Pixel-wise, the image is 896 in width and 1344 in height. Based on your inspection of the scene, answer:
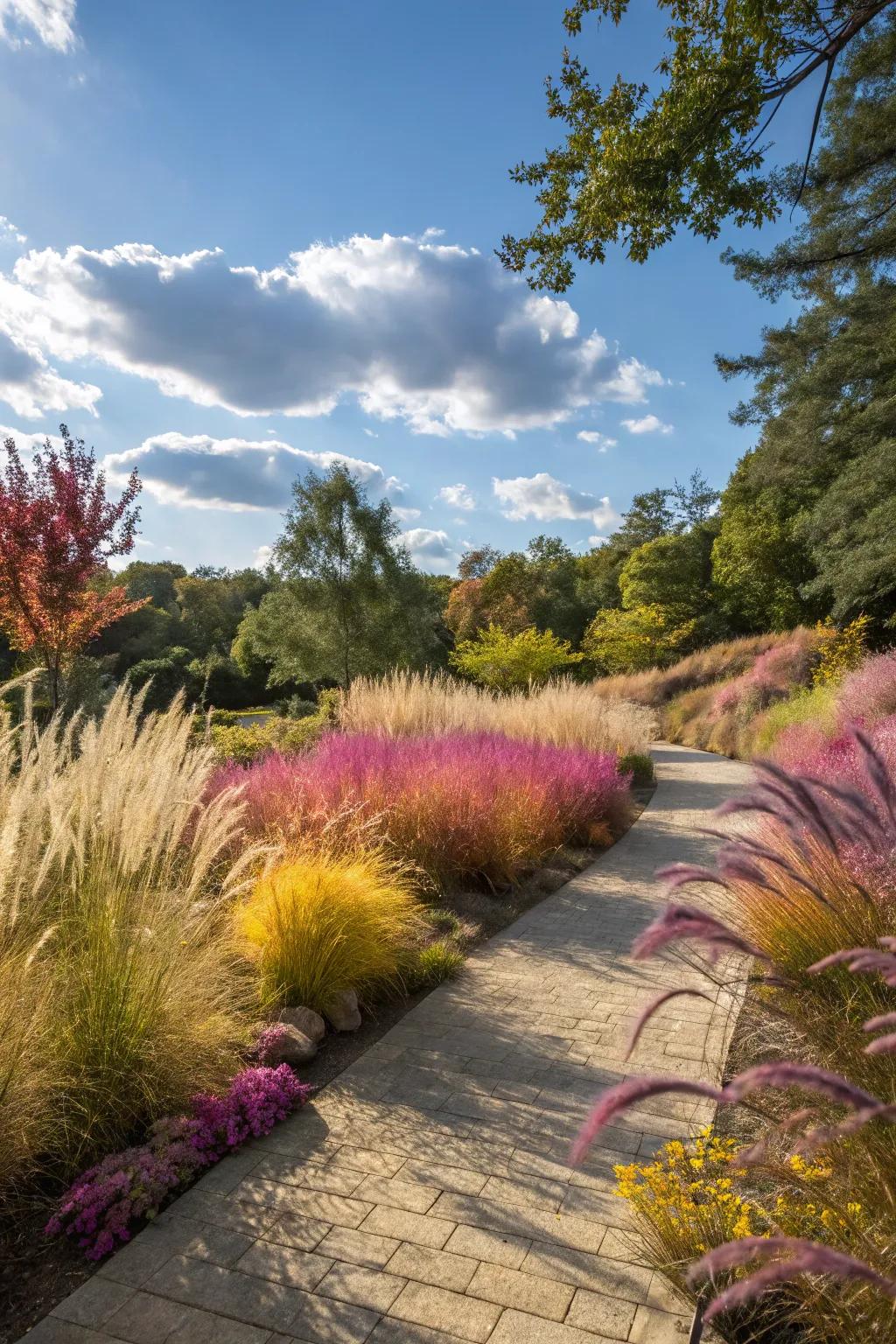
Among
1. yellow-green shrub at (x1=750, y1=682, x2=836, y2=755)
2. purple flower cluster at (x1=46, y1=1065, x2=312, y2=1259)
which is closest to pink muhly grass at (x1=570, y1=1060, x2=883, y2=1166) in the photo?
purple flower cluster at (x1=46, y1=1065, x2=312, y2=1259)

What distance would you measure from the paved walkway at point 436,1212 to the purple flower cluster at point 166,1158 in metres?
0.07

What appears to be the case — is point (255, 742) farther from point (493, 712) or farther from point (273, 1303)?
point (273, 1303)

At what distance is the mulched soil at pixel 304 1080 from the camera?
7.11 feet

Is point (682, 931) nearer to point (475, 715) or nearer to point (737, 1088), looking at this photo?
point (737, 1088)

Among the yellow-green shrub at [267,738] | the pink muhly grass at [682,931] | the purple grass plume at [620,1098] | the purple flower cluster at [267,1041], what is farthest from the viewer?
the yellow-green shrub at [267,738]

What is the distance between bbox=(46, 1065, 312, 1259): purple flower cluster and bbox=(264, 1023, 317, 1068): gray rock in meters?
0.21

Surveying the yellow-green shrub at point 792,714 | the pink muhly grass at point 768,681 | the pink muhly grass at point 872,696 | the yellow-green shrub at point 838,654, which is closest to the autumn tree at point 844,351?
the yellow-green shrub at point 838,654

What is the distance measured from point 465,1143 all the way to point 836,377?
54.2 ft

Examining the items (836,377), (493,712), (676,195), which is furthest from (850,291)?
(493,712)

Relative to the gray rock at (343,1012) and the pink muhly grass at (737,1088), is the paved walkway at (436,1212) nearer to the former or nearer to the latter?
the gray rock at (343,1012)

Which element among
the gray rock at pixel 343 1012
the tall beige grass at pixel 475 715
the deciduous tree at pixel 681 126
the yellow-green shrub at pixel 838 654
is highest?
the deciduous tree at pixel 681 126

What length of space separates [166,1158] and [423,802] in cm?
358

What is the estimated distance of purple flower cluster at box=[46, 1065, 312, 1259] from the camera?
236 cm

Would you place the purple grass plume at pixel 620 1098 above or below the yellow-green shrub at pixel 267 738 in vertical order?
above
